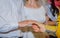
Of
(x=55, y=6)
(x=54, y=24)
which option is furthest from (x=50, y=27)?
(x=55, y=6)

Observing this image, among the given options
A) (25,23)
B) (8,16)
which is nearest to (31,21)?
(25,23)

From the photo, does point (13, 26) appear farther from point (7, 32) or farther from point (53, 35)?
point (53, 35)

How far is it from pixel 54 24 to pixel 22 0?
244mm

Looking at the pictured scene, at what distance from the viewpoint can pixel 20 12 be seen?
0.80m

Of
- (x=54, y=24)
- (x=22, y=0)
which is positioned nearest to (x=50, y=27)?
(x=54, y=24)

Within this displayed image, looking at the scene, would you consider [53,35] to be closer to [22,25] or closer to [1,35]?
[22,25]

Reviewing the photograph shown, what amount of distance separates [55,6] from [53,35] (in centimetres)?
18

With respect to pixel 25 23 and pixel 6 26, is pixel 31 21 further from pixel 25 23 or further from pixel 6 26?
pixel 6 26

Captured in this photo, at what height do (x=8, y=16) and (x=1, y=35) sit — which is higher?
A: (x=8, y=16)

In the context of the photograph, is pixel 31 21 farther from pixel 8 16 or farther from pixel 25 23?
pixel 8 16

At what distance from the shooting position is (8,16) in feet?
2.53

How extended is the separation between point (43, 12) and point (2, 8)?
25 centimetres

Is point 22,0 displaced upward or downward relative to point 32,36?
upward

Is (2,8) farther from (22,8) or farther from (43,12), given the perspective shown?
(43,12)
